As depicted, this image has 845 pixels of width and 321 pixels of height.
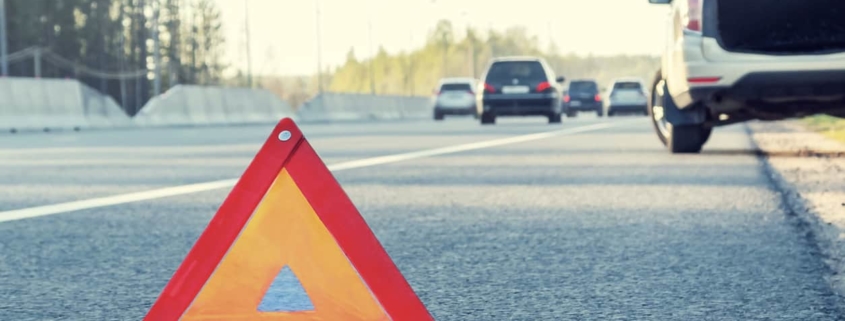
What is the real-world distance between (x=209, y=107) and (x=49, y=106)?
26.4 feet

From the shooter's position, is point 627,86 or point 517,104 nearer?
point 517,104

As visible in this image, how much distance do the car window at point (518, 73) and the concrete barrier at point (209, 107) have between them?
7.86m

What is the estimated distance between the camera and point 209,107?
34.2 meters

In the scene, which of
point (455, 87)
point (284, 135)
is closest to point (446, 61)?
point (455, 87)

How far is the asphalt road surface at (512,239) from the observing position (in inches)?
170

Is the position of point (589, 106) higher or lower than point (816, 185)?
lower

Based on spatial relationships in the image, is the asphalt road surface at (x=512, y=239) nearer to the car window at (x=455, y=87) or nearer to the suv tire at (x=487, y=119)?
the suv tire at (x=487, y=119)

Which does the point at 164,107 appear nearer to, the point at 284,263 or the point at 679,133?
the point at 679,133

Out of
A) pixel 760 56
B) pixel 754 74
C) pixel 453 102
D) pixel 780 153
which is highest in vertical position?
pixel 760 56

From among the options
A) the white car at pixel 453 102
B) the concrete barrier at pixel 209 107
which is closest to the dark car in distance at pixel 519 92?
the concrete barrier at pixel 209 107

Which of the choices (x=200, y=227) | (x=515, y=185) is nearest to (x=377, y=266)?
(x=200, y=227)

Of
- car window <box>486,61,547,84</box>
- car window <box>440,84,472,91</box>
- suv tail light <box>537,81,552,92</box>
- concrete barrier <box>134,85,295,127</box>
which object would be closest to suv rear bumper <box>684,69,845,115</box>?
suv tail light <box>537,81,552,92</box>

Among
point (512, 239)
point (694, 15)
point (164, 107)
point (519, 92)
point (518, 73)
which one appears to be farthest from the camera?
point (164, 107)

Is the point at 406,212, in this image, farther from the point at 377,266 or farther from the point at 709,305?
the point at 377,266
